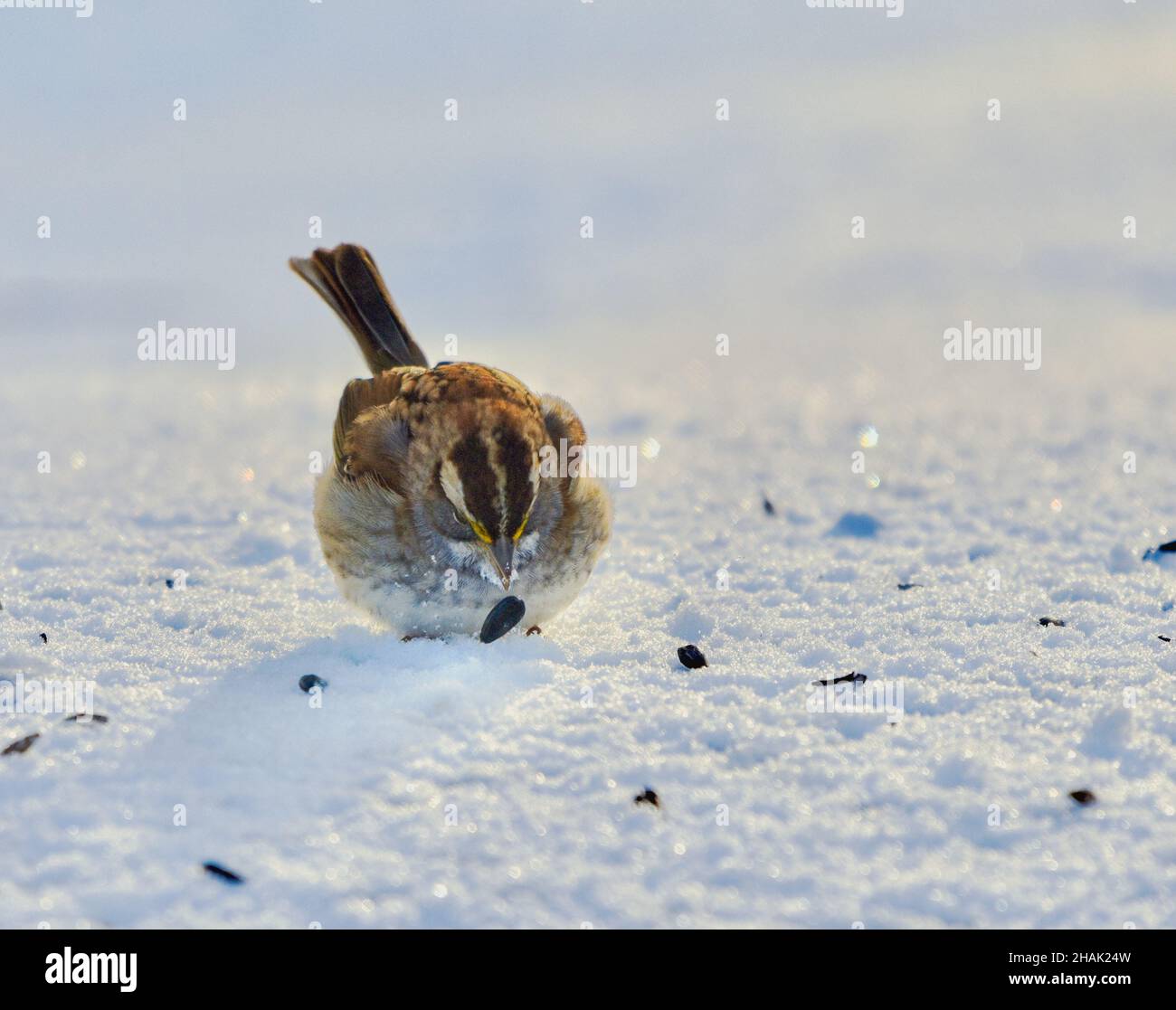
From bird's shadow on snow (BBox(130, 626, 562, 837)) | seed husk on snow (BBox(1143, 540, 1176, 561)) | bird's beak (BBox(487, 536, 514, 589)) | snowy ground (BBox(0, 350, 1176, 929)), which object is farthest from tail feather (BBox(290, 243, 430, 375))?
seed husk on snow (BBox(1143, 540, 1176, 561))

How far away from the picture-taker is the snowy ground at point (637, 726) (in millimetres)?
3205

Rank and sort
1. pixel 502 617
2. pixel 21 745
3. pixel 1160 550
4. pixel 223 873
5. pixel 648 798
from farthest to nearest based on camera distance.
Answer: pixel 1160 550 → pixel 502 617 → pixel 21 745 → pixel 648 798 → pixel 223 873

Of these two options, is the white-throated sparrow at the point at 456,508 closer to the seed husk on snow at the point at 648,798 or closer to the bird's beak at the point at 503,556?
the bird's beak at the point at 503,556

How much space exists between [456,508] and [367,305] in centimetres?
218

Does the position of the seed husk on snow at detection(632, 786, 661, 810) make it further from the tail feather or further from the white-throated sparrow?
the tail feather

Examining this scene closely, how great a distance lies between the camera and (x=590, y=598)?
5.55 meters

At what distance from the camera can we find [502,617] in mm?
4535

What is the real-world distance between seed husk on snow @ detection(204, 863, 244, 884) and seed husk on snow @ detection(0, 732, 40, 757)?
36.2 inches

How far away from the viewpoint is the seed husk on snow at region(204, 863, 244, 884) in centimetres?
318

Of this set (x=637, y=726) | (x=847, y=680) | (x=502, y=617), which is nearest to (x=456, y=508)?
(x=502, y=617)

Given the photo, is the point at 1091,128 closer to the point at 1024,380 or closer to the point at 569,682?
the point at 1024,380

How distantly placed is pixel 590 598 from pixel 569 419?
35.3 inches

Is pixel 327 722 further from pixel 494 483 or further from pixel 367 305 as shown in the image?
pixel 367 305

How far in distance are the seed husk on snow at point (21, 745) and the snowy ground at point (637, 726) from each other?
0.06m
